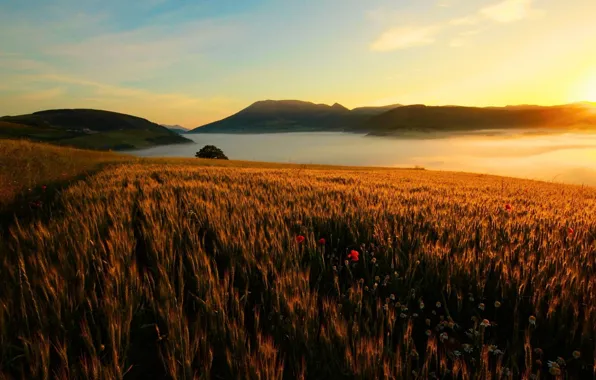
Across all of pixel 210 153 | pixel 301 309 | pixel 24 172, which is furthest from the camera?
pixel 210 153

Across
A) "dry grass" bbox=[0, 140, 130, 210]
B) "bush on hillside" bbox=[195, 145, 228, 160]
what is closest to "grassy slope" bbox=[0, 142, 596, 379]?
"dry grass" bbox=[0, 140, 130, 210]

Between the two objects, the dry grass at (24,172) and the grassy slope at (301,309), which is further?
the dry grass at (24,172)

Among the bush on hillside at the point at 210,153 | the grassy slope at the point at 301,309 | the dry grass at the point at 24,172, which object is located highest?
the bush on hillside at the point at 210,153

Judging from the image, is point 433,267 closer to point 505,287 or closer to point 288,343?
point 505,287

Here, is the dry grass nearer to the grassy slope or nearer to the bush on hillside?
the grassy slope

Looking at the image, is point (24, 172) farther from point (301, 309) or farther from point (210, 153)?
point (210, 153)

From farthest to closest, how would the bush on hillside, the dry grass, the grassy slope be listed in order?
the bush on hillside < the dry grass < the grassy slope

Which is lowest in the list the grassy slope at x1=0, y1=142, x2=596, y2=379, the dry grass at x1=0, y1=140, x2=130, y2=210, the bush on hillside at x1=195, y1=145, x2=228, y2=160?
the grassy slope at x1=0, y1=142, x2=596, y2=379

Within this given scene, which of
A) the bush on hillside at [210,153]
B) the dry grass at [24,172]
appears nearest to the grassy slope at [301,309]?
the dry grass at [24,172]

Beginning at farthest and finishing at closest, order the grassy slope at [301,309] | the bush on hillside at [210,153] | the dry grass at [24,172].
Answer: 1. the bush on hillside at [210,153]
2. the dry grass at [24,172]
3. the grassy slope at [301,309]

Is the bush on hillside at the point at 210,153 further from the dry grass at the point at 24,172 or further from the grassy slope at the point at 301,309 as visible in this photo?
the grassy slope at the point at 301,309

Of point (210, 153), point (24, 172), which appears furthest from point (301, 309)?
point (210, 153)

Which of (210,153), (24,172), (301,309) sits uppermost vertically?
(210,153)

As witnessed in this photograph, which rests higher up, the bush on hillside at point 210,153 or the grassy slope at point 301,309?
the bush on hillside at point 210,153
